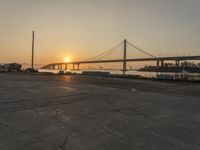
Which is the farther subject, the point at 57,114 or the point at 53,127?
the point at 57,114

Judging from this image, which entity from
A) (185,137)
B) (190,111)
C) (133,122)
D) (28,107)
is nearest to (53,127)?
(133,122)

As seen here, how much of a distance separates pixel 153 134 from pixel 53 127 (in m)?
1.79

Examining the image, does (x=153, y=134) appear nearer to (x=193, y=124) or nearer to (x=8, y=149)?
(x=193, y=124)

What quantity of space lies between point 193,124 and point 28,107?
402 centimetres

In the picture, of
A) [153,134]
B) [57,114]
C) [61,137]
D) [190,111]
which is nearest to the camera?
[61,137]

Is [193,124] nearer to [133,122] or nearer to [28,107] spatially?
[133,122]

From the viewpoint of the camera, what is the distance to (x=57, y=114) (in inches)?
183

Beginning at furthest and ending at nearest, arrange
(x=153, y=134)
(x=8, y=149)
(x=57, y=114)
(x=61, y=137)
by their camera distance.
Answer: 1. (x=57, y=114)
2. (x=153, y=134)
3. (x=61, y=137)
4. (x=8, y=149)

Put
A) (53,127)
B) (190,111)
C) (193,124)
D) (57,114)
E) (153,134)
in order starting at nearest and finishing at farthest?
(153,134) < (53,127) < (193,124) < (57,114) < (190,111)

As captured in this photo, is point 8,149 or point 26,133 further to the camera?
point 26,133

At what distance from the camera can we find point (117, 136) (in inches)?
130

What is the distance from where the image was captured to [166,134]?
136 inches

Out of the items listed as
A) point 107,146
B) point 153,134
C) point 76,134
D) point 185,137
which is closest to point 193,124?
point 185,137

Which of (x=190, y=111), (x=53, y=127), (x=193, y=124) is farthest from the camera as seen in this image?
(x=190, y=111)
